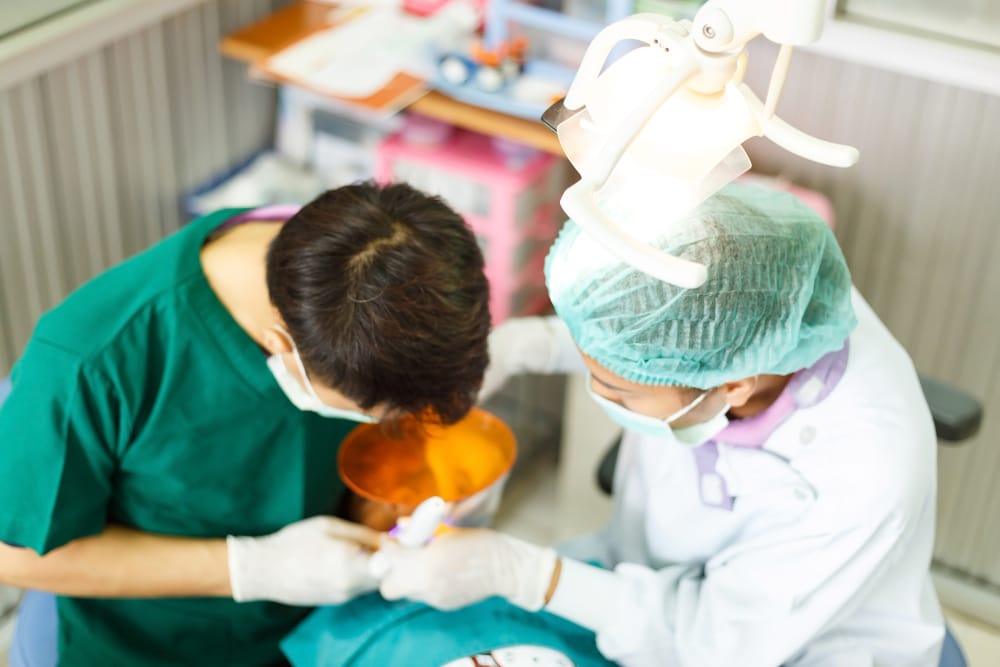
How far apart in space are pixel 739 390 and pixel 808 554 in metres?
0.22

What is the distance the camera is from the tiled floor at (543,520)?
262 centimetres

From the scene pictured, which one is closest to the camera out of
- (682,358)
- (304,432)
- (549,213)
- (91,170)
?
(682,358)

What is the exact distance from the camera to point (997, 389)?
2.40m

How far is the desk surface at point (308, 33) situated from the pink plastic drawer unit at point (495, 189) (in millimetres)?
54

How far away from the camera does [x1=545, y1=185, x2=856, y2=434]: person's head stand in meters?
1.25

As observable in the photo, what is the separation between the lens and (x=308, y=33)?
2457 mm

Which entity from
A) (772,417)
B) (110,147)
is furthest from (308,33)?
(772,417)

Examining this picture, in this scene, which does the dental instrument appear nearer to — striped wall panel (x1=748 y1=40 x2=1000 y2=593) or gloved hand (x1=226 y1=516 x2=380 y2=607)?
gloved hand (x1=226 y1=516 x2=380 y2=607)

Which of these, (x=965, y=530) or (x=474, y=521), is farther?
(x=965, y=530)

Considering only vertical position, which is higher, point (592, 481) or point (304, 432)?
point (304, 432)

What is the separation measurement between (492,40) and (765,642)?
1.33m

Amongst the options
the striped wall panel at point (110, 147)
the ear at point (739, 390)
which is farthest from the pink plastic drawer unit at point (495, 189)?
the ear at point (739, 390)

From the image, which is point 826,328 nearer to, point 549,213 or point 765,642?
point 765,642

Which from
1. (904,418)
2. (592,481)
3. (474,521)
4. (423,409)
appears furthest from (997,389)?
(423,409)
